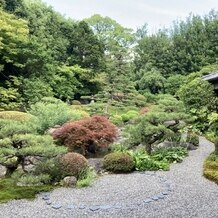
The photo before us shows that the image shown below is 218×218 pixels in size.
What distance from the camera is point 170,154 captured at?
31.4ft

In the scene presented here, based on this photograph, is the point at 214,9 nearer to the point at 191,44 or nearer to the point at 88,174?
the point at 191,44

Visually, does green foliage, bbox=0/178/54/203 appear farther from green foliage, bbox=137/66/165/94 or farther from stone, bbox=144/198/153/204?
green foliage, bbox=137/66/165/94

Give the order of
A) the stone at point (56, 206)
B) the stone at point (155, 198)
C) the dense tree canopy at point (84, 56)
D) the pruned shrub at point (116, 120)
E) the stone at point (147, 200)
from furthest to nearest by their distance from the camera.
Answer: the pruned shrub at point (116, 120)
the dense tree canopy at point (84, 56)
the stone at point (155, 198)
the stone at point (147, 200)
the stone at point (56, 206)

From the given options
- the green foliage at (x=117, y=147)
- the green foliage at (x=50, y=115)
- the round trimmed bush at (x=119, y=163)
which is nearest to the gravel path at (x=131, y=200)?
the round trimmed bush at (x=119, y=163)

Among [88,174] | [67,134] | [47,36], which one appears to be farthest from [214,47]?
[88,174]

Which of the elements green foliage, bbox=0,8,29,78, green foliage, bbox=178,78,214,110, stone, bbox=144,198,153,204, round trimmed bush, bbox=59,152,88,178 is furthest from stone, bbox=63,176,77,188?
green foliage, bbox=0,8,29,78

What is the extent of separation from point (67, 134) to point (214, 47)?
19.5 m

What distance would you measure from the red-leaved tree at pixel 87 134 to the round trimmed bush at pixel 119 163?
63.8 inches

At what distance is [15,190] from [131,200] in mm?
2255

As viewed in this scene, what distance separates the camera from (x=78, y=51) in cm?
2300

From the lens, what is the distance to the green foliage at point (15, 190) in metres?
5.83

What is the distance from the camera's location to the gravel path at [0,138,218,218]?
5.03 meters

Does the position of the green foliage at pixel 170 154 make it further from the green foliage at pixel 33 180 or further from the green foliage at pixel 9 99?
the green foliage at pixel 9 99

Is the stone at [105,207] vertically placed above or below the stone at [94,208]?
above
